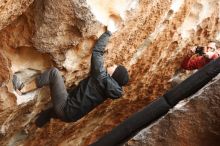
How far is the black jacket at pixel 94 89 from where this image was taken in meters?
5.43

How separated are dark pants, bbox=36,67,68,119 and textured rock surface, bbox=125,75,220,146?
1.10 metres

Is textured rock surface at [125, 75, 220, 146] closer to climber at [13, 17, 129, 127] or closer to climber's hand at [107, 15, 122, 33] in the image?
climber at [13, 17, 129, 127]

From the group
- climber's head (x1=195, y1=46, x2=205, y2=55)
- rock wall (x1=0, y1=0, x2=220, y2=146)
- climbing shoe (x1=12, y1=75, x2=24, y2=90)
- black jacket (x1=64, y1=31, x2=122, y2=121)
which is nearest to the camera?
rock wall (x1=0, y1=0, x2=220, y2=146)

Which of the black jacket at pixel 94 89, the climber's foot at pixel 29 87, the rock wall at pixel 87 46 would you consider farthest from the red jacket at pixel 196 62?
the climber's foot at pixel 29 87

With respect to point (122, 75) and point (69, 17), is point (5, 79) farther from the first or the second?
point (122, 75)

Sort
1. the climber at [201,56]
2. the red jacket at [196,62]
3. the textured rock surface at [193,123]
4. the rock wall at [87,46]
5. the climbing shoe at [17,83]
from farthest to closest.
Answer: the red jacket at [196,62], the climber at [201,56], the climbing shoe at [17,83], the rock wall at [87,46], the textured rock surface at [193,123]

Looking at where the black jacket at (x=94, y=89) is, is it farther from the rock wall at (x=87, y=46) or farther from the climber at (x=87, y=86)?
the rock wall at (x=87, y=46)

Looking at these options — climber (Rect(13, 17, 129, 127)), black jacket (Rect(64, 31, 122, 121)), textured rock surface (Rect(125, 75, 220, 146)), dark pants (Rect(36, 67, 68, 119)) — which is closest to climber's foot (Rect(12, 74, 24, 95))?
climber (Rect(13, 17, 129, 127))

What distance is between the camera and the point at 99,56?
5434 mm

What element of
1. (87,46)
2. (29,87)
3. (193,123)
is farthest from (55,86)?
(193,123)

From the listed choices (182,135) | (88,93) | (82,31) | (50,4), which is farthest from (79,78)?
(182,135)

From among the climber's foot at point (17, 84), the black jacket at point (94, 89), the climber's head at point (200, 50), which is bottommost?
the climber's head at point (200, 50)

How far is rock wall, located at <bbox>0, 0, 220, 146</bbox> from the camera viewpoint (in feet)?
17.0

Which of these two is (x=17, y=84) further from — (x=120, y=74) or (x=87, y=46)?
(x=120, y=74)
